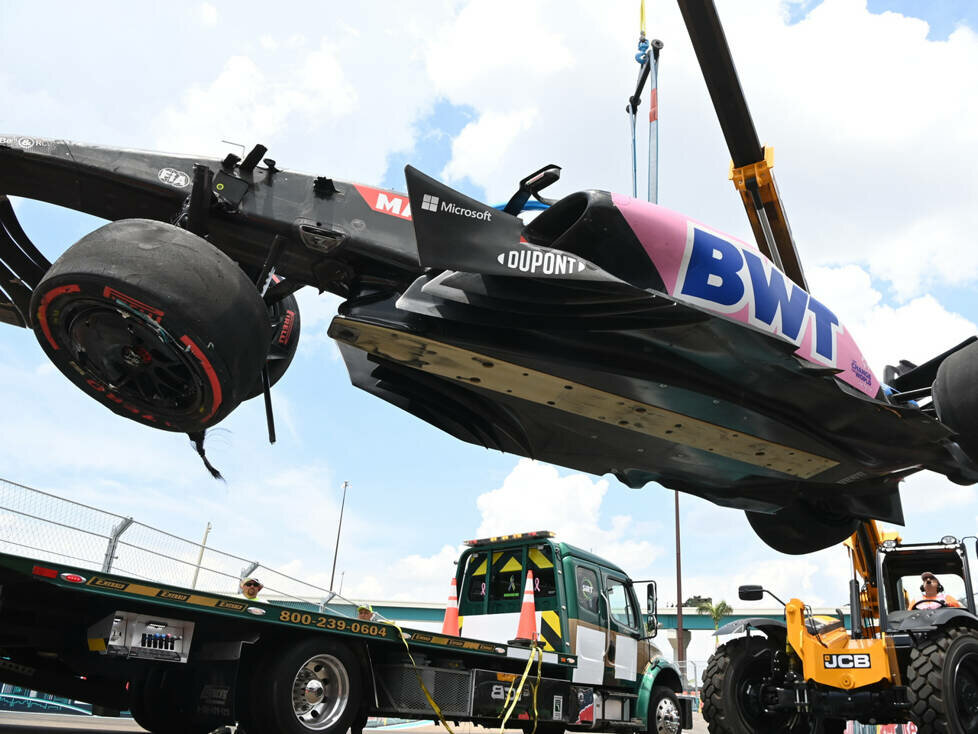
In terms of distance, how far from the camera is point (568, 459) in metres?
6.28

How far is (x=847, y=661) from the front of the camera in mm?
7500

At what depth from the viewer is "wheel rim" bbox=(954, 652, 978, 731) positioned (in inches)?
259

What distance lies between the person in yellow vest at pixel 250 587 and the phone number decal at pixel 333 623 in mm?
3328

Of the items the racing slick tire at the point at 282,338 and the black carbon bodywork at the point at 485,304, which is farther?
the racing slick tire at the point at 282,338

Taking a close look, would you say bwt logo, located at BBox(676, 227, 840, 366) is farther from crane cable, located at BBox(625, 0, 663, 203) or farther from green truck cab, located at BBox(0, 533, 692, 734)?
green truck cab, located at BBox(0, 533, 692, 734)

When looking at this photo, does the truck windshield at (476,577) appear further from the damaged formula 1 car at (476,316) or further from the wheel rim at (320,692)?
the damaged formula 1 car at (476,316)

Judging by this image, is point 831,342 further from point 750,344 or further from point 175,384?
point 175,384

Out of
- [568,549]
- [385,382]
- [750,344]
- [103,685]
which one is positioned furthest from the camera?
[568,549]

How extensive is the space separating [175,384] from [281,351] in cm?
169

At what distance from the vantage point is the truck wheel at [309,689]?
5.70 metres

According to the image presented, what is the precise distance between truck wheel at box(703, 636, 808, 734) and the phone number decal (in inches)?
132

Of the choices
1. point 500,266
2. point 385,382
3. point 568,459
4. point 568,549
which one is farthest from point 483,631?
point 500,266

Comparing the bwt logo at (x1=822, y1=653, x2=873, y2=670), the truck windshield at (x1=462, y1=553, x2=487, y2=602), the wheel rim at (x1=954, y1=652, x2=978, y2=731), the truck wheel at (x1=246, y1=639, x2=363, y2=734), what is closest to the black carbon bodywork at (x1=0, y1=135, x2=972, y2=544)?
the truck wheel at (x1=246, y1=639, x2=363, y2=734)

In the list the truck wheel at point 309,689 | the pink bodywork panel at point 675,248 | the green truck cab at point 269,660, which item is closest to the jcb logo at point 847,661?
the green truck cab at point 269,660
